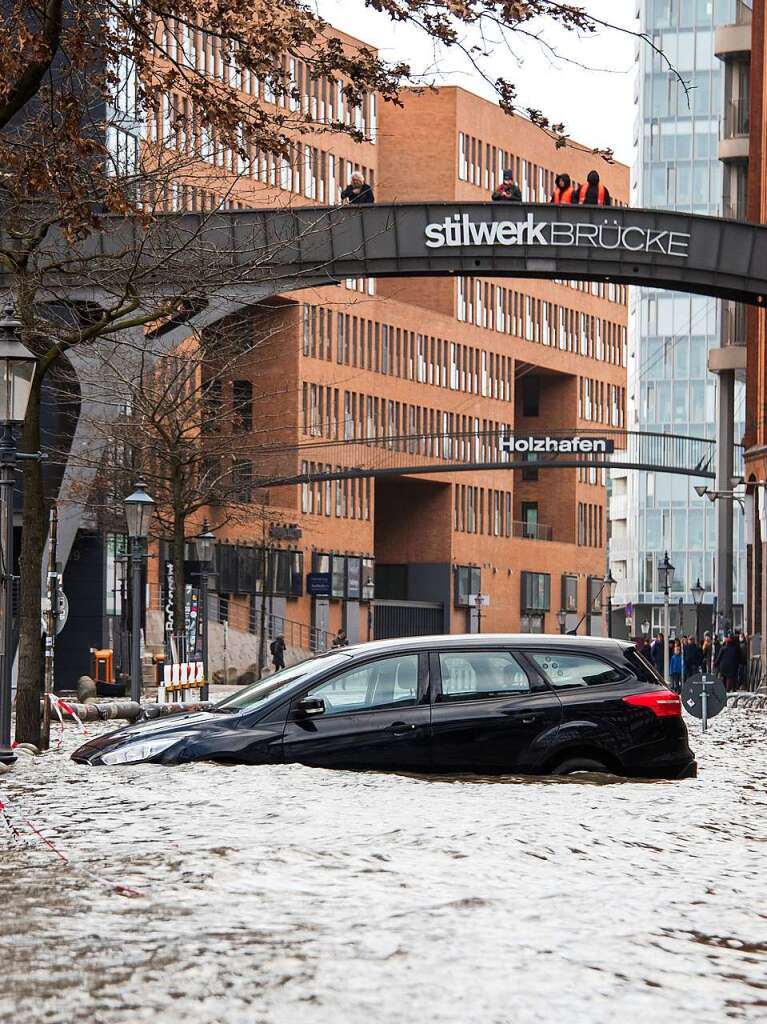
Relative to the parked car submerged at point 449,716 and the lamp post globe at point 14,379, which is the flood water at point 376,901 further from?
the lamp post globe at point 14,379

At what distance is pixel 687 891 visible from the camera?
951 cm

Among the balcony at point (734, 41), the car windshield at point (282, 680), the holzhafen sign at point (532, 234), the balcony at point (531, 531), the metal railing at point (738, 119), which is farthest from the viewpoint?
the balcony at point (531, 531)

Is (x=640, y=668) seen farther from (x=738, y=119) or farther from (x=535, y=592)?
(x=535, y=592)

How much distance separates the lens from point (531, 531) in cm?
11612

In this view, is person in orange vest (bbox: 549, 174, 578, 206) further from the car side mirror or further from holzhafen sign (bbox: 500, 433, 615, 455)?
holzhafen sign (bbox: 500, 433, 615, 455)

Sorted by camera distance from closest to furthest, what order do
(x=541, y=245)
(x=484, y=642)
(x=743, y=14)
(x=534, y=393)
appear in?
1. (x=484, y=642)
2. (x=541, y=245)
3. (x=743, y=14)
4. (x=534, y=393)

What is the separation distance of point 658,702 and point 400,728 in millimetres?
2041

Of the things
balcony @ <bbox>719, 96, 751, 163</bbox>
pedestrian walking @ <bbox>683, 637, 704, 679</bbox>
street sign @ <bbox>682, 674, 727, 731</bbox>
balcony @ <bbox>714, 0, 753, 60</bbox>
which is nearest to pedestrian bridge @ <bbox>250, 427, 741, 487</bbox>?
balcony @ <bbox>719, 96, 751, 163</bbox>

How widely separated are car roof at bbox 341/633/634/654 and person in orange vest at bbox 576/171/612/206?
21668 millimetres

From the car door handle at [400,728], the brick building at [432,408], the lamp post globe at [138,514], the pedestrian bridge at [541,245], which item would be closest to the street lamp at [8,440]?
the car door handle at [400,728]

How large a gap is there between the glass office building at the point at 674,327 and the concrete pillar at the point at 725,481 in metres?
58.6

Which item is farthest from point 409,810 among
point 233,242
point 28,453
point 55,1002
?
point 233,242

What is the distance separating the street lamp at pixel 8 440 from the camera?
1761cm

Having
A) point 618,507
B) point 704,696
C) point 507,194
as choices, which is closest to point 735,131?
point 507,194
